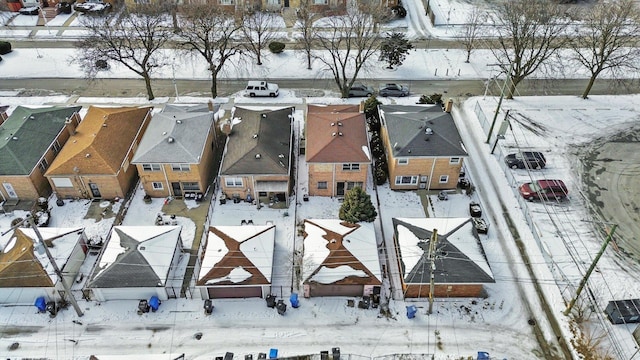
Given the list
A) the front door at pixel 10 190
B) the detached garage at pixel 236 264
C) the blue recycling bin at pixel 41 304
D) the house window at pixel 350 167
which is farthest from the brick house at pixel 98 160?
the house window at pixel 350 167

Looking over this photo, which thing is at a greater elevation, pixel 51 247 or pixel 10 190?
pixel 10 190

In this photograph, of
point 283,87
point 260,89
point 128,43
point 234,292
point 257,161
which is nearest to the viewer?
point 234,292

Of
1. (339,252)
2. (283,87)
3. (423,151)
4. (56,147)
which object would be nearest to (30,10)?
(56,147)

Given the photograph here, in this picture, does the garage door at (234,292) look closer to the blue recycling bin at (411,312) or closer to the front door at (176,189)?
the blue recycling bin at (411,312)

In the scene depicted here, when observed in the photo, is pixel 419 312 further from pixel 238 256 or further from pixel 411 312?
pixel 238 256

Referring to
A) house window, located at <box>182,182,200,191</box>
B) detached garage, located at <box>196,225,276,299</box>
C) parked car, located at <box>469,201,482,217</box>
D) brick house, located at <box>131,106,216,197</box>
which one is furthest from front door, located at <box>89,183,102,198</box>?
parked car, located at <box>469,201,482,217</box>

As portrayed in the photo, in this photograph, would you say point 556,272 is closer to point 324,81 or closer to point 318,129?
point 318,129
